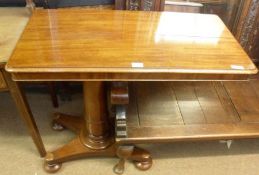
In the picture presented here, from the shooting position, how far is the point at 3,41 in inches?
39.8

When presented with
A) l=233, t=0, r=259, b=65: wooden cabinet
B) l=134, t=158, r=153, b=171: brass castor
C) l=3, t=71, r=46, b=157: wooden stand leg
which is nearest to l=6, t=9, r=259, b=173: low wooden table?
l=134, t=158, r=153, b=171: brass castor

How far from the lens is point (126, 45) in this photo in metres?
0.92

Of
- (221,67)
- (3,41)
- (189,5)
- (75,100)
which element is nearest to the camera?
(221,67)

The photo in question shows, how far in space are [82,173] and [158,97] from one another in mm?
571

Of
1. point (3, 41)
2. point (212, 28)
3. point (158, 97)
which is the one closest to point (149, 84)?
point (158, 97)

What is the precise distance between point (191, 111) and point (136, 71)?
1.91 feet

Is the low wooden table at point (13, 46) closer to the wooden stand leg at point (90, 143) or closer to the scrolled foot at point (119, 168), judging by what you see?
the wooden stand leg at point (90, 143)

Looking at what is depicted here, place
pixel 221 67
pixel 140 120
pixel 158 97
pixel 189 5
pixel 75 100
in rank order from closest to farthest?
pixel 221 67 → pixel 140 120 → pixel 158 97 → pixel 189 5 → pixel 75 100

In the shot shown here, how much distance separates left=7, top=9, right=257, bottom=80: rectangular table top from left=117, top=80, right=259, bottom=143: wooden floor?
1.30 feet

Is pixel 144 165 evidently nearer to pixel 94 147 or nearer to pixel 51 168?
pixel 94 147

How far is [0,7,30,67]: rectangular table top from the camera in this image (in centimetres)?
96

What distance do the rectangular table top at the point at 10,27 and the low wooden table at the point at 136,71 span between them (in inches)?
3.7

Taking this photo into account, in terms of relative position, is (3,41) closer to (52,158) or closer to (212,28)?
(52,158)

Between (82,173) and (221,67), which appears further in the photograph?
(82,173)
